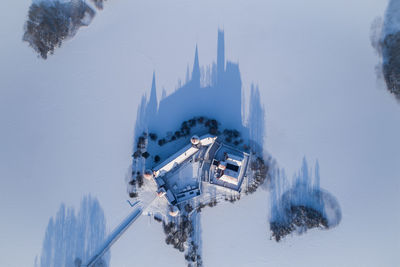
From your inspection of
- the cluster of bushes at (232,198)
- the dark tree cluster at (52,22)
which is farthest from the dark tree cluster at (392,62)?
the dark tree cluster at (52,22)

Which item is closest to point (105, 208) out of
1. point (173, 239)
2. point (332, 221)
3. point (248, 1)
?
point (173, 239)

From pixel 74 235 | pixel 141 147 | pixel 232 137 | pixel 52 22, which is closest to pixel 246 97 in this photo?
pixel 232 137

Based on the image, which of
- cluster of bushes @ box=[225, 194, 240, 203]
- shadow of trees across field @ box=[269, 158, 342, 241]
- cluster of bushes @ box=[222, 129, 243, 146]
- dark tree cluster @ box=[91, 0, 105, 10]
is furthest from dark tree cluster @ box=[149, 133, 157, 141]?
dark tree cluster @ box=[91, 0, 105, 10]

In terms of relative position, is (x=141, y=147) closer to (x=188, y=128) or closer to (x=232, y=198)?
(x=188, y=128)

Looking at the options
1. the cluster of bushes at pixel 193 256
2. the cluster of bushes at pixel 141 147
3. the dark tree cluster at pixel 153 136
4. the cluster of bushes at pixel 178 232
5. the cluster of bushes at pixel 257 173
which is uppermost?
the dark tree cluster at pixel 153 136

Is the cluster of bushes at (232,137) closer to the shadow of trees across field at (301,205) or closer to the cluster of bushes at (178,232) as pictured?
the shadow of trees across field at (301,205)

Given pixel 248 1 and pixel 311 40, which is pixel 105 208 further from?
pixel 311 40
